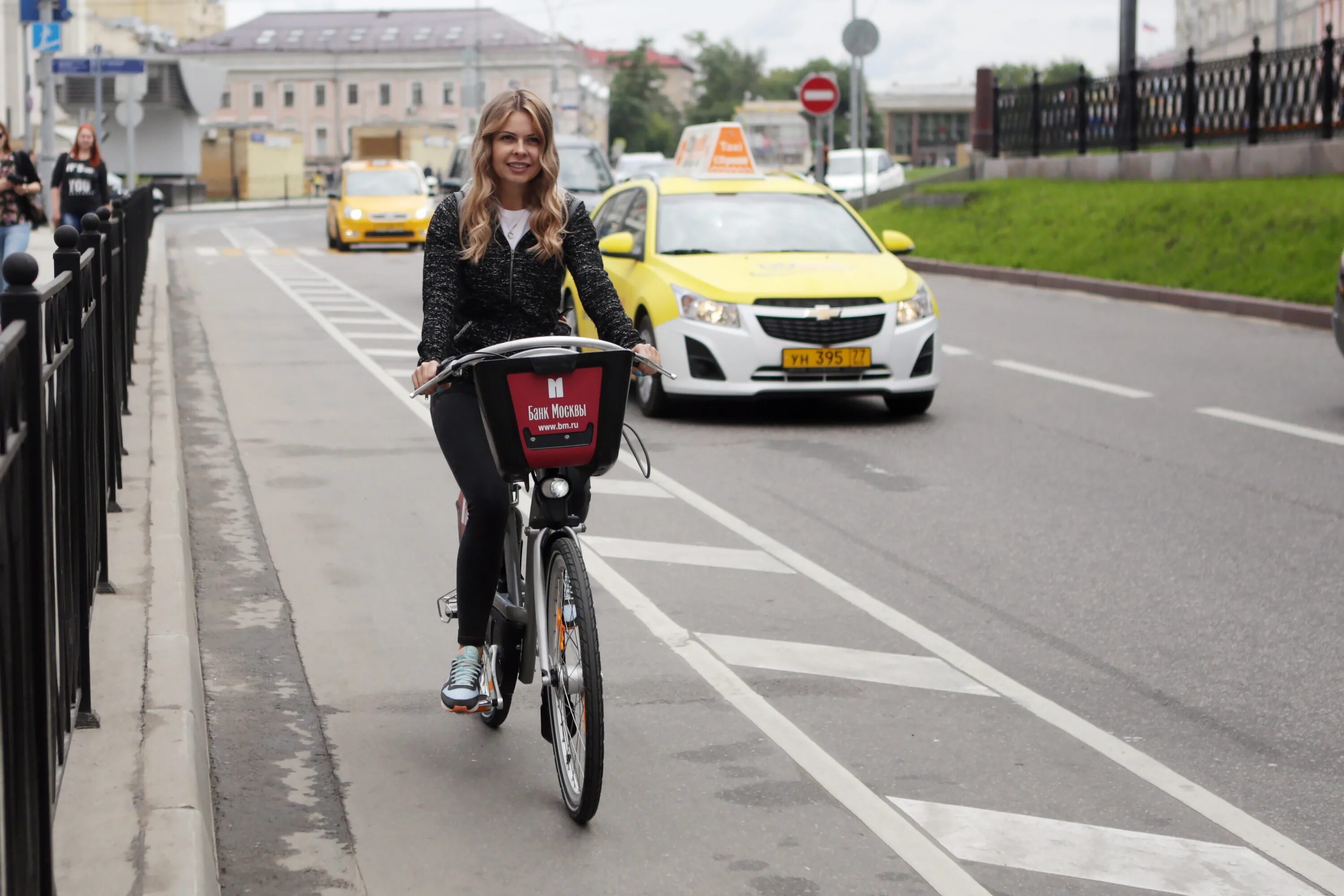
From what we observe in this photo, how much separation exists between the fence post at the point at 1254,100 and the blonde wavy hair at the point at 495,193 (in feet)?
70.2

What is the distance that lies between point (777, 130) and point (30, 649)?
514 ft

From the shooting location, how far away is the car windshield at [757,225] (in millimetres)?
12289

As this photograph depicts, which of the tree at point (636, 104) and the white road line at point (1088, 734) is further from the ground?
the tree at point (636, 104)

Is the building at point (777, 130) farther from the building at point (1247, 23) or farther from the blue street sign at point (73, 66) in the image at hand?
the blue street sign at point (73, 66)

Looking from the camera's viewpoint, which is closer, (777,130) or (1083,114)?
(1083,114)

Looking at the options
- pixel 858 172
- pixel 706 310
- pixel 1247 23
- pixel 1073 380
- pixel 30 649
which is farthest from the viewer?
pixel 1247 23

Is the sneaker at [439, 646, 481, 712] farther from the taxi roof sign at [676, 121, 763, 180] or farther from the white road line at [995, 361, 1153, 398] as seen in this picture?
the taxi roof sign at [676, 121, 763, 180]

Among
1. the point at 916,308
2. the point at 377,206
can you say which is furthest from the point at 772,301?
the point at 377,206

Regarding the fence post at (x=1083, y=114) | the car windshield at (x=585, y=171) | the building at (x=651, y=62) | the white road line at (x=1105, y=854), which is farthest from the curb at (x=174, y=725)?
the building at (x=651, y=62)

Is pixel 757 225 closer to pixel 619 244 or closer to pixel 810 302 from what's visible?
pixel 619 244

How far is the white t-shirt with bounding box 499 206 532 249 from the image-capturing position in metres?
4.78

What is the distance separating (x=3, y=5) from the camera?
65062mm

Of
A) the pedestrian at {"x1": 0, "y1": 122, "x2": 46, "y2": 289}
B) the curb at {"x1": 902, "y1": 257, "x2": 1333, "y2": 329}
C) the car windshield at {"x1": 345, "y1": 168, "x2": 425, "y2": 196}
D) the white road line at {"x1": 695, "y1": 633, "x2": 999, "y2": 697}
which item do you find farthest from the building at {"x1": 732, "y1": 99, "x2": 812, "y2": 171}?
the white road line at {"x1": 695, "y1": 633, "x2": 999, "y2": 697}

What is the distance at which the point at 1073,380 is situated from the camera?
1345 centimetres
